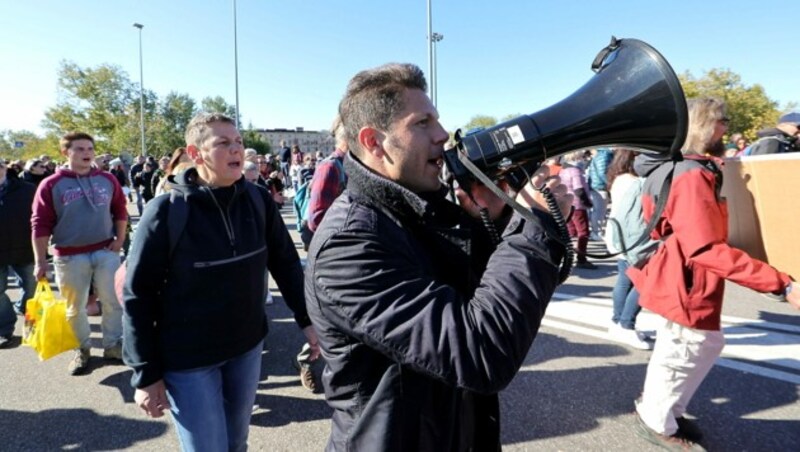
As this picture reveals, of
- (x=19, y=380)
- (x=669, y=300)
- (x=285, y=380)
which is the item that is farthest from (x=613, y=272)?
(x=19, y=380)

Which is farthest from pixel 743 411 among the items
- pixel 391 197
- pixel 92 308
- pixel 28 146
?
pixel 28 146

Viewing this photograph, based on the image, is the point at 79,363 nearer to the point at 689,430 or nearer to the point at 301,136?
the point at 689,430

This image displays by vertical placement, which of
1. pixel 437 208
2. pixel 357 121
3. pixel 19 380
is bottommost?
pixel 19 380

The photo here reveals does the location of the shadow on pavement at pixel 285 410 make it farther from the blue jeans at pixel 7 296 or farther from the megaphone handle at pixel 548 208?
the blue jeans at pixel 7 296

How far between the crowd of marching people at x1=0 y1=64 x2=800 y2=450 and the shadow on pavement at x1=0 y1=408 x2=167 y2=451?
2.37ft

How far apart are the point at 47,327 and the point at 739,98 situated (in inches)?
1364

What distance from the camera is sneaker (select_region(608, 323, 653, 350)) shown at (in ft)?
12.8

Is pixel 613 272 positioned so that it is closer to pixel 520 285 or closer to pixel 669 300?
pixel 669 300

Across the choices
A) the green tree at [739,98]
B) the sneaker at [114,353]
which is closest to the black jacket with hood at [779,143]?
the sneaker at [114,353]

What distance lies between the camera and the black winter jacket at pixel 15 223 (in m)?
4.59

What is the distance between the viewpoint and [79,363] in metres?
3.75

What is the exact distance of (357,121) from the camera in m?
1.16

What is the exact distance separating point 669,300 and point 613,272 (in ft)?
14.9

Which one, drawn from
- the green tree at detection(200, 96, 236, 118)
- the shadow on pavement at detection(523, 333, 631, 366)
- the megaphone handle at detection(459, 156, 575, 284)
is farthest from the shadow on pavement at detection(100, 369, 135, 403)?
the green tree at detection(200, 96, 236, 118)
